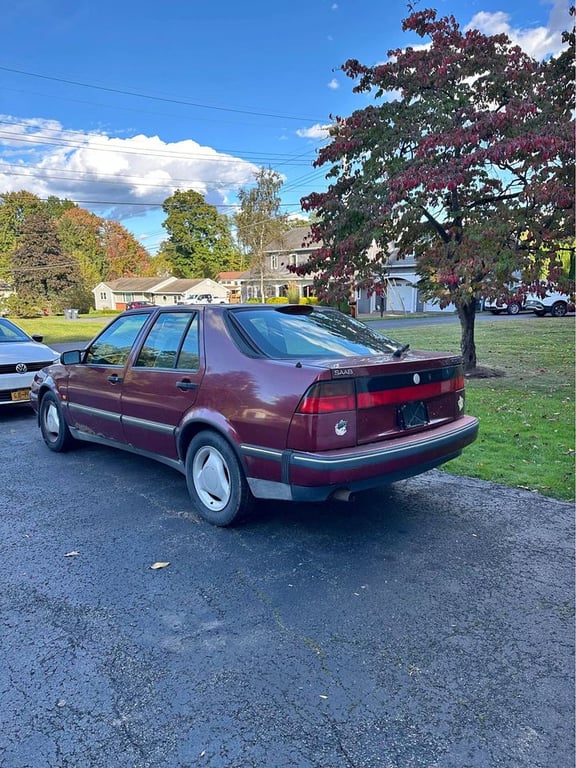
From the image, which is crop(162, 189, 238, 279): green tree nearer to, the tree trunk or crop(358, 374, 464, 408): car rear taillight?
the tree trunk

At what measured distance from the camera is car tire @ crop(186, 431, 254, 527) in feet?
11.7

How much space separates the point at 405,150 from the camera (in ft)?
28.6

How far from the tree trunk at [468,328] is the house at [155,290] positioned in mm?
54046

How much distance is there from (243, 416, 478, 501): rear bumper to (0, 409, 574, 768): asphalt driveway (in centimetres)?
Result: 47

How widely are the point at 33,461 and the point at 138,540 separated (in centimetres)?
254

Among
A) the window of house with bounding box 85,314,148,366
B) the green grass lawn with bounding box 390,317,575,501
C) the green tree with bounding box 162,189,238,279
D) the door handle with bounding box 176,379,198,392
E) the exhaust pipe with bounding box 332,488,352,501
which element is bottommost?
the green grass lawn with bounding box 390,317,575,501

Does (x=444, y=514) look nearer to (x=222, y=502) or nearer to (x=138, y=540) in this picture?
(x=222, y=502)

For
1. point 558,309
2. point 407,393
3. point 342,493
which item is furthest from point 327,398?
point 558,309

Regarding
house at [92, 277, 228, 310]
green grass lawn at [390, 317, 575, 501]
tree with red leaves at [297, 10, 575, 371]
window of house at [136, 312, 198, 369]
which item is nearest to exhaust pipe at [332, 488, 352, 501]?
window of house at [136, 312, 198, 369]

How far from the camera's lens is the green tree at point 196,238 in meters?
76.1

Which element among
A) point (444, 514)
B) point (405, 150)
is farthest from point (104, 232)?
point (444, 514)

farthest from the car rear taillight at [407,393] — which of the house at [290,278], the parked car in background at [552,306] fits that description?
the house at [290,278]

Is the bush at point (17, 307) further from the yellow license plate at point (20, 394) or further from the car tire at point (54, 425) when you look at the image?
the car tire at point (54, 425)

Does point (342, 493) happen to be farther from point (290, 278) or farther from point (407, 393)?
point (290, 278)
